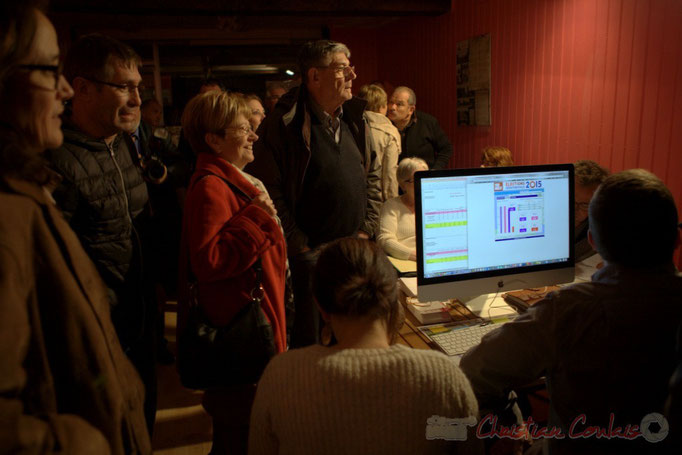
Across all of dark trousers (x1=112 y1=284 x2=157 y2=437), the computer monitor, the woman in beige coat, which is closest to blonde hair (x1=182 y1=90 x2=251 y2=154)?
dark trousers (x1=112 y1=284 x2=157 y2=437)

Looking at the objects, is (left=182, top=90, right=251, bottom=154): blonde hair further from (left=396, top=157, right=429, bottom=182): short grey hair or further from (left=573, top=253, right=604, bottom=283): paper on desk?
(left=573, top=253, right=604, bottom=283): paper on desk

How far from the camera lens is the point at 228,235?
1539mm

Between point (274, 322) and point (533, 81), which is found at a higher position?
point (533, 81)

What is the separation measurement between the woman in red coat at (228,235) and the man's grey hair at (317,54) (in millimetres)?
727

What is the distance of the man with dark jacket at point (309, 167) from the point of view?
7.55 feet

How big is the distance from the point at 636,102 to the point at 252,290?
8.41 ft

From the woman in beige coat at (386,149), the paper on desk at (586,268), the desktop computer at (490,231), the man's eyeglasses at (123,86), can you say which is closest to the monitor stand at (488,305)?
the desktop computer at (490,231)

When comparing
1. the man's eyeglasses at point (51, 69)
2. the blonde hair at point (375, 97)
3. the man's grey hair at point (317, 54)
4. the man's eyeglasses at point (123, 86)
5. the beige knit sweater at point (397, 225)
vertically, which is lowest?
the beige knit sweater at point (397, 225)

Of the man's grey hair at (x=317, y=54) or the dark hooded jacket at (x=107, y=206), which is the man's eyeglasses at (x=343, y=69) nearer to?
the man's grey hair at (x=317, y=54)

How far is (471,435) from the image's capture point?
0.98 meters

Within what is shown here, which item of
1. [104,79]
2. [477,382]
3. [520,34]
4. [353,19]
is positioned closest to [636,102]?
[520,34]

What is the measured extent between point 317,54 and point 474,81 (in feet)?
8.94

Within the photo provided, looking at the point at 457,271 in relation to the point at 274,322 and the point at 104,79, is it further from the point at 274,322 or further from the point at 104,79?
the point at 104,79

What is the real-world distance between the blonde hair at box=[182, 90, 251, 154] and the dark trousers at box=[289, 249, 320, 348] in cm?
81
